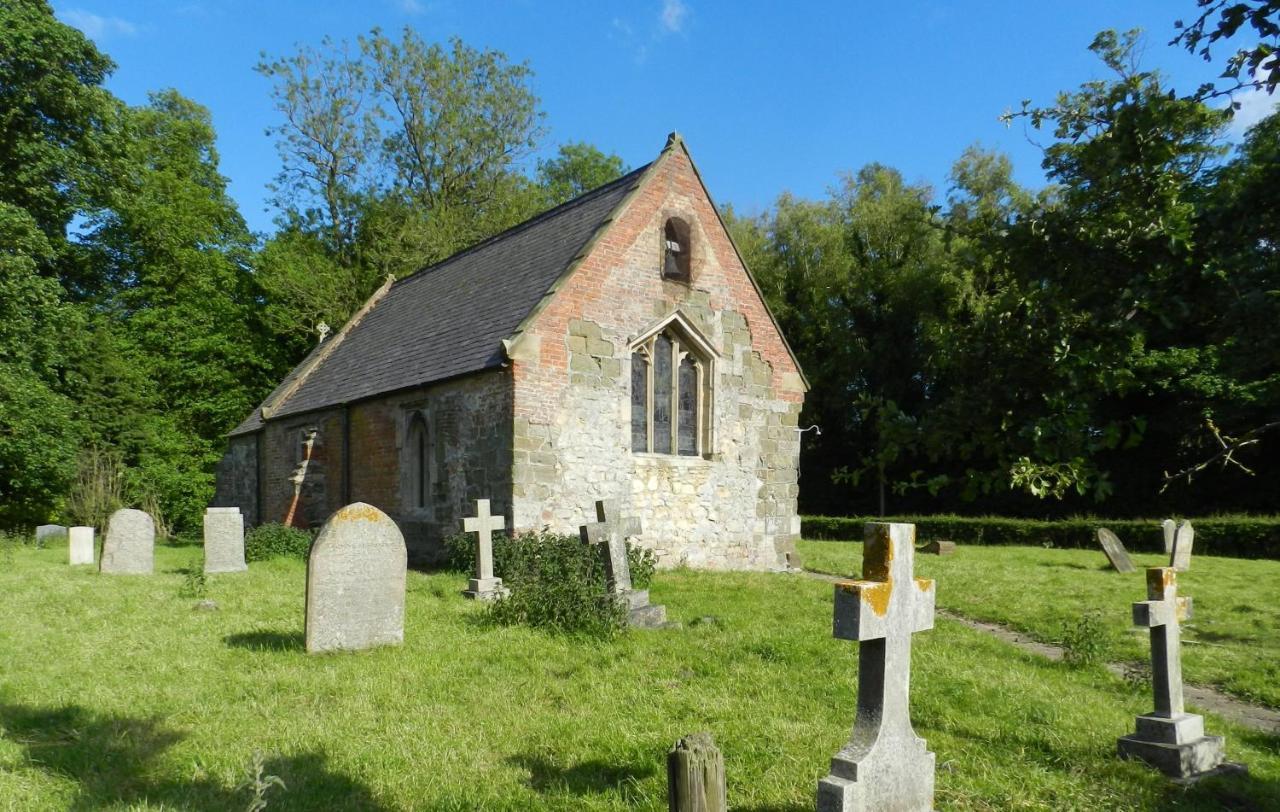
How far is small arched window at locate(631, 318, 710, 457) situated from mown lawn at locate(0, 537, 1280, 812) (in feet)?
21.5

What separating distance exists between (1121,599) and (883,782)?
11366 millimetres

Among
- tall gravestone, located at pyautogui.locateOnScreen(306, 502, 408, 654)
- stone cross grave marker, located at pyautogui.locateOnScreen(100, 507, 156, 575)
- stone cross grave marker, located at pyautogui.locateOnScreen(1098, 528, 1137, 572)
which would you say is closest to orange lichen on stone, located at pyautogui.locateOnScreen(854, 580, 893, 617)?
tall gravestone, located at pyautogui.locateOnScreen(306, 502, 408, 654)

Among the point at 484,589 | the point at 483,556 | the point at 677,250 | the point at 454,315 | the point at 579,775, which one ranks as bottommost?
the point at 579,775

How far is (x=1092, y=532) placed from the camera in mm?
23906

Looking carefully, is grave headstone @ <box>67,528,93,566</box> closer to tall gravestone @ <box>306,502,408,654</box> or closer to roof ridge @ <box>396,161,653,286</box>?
roof ridge @ <box>396,161,653,286</box>

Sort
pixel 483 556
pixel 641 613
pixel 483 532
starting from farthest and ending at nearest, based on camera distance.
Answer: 1. pixel 483 532
2. pixel 483 556
3. pixel 641 613

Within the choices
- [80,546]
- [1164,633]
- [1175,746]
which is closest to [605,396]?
[1164,633]

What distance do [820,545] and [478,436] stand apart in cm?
1357

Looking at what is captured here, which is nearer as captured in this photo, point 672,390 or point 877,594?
point 877,594

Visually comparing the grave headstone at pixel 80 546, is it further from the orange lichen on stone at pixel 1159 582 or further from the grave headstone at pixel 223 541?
the orange lichen on stone at pixel 1159 582

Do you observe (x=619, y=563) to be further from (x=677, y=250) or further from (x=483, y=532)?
(x=677, y=250)

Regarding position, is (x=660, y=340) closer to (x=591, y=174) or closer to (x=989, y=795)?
(x=989, y=795)

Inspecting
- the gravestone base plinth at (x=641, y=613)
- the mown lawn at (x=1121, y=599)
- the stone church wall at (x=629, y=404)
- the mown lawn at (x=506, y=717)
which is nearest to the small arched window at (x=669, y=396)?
the stone church wall at (x=629, y=404)

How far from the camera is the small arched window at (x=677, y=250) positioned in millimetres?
16656
